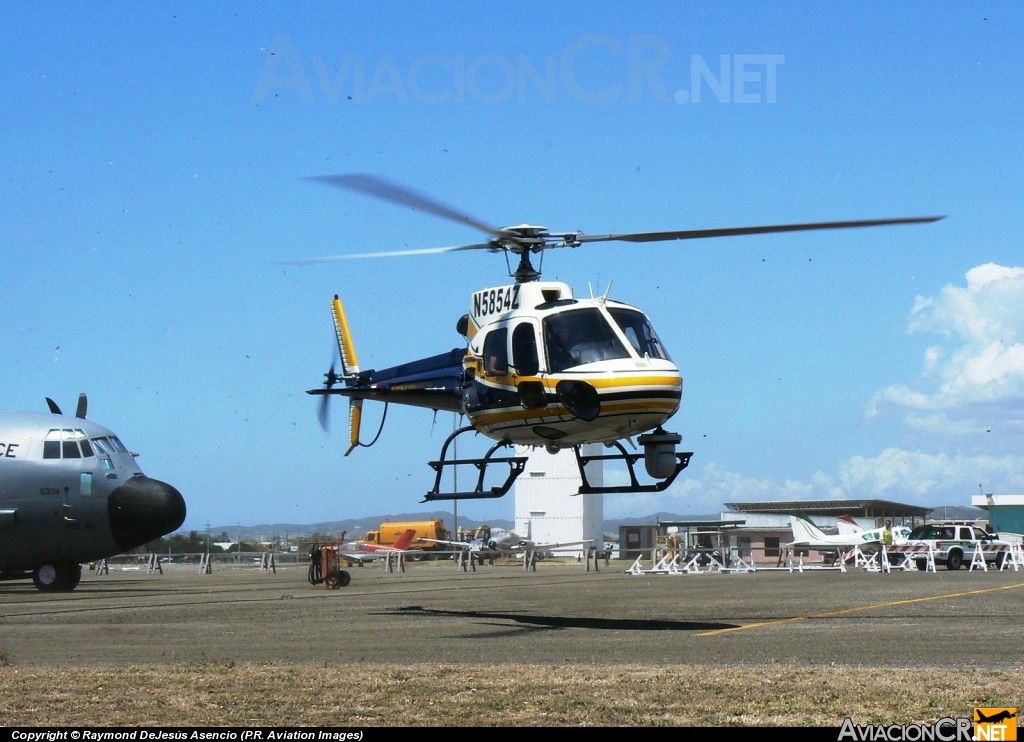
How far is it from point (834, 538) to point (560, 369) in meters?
41.6

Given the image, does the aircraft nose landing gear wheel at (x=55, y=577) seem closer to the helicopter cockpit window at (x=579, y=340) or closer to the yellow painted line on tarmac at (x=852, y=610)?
the helicopter cockpit window at (x=579, y=340)

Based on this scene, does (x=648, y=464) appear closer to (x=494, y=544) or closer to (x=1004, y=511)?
(x=494, y=544)

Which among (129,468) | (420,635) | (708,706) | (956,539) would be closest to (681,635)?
(420,635)

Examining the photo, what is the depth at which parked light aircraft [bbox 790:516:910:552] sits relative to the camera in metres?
53.1

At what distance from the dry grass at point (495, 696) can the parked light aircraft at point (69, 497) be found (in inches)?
704

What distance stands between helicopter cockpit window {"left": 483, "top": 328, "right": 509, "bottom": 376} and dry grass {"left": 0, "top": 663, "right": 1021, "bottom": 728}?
23.9 ft

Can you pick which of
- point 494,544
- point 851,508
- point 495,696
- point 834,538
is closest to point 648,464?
point 495,696

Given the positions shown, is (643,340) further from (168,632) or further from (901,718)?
(901,718)

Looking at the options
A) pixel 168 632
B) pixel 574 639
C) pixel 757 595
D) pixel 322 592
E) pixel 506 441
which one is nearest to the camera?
pixel 574 639

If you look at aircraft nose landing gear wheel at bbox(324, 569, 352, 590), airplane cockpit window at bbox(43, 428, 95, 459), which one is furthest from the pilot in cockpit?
aircraft nose landing gear wheel at bbox(324, 569, 352, 590)

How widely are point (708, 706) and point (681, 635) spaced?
6.40 meters

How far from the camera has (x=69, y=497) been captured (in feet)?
91.0

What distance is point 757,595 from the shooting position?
24.6 m

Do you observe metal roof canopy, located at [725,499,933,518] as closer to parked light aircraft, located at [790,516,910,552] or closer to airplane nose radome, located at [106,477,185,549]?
parked light aircraft, located at [790,516,910,552]
